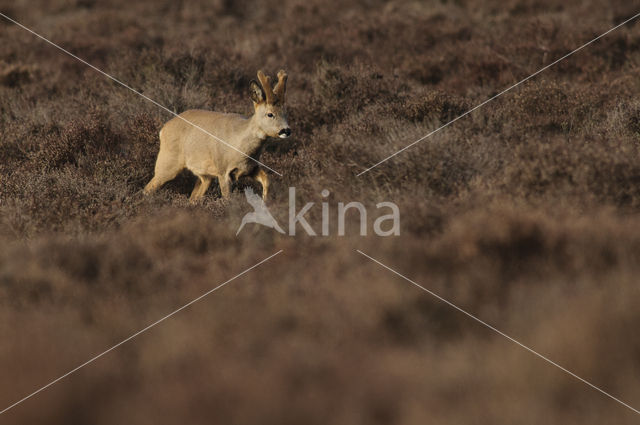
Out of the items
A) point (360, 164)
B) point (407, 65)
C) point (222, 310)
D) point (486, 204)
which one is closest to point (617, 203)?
point (486, 204)

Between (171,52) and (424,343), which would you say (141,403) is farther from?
(171,52)

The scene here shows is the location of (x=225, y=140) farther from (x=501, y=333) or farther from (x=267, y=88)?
(x=501, y=333)

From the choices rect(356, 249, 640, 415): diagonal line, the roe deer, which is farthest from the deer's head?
rect(356, 249, 640, 415): diagonal line

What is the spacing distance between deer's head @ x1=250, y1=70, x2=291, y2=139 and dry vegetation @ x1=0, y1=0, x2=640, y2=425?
1.75 ft

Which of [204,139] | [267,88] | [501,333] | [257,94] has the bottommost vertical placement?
[204,139]

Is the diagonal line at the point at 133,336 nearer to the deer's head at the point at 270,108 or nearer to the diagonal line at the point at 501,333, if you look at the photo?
the diagonal line at the point at 501,333

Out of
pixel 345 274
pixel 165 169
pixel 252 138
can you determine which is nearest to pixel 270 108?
pixel 252 138

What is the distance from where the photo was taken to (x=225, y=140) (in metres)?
8.10

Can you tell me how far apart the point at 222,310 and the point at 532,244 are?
233 cm

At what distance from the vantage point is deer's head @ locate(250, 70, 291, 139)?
7.64m

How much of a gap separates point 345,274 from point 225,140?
4135mm

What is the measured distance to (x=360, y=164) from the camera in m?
6.66

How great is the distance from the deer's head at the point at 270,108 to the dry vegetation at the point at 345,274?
1.75ft

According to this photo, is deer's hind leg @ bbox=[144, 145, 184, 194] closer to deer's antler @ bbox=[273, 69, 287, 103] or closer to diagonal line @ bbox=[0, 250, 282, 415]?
deer's antler @ bbox=[273, 69, 287, 103]
